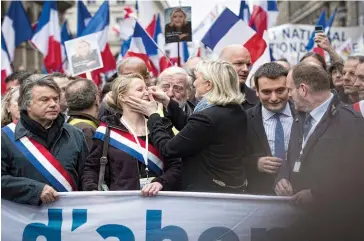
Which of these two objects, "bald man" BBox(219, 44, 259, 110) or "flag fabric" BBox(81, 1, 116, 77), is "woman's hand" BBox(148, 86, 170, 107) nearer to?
"bald man" BBox(219, 44, 259, 110)

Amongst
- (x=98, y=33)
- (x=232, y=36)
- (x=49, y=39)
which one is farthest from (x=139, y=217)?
(x=49, y=39)

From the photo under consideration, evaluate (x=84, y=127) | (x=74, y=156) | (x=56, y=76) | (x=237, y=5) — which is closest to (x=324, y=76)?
(x=74, y=156)

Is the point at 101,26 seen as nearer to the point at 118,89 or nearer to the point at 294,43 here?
the point at 294,43

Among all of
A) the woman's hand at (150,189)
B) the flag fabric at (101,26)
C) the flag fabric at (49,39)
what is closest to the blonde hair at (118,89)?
the woman's hand at (150,189)

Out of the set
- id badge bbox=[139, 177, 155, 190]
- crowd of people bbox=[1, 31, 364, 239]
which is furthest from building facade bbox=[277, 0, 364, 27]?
id badge bbox=[139, 177, 155, 190]

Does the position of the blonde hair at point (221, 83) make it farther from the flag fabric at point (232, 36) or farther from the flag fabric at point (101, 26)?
the flag fabric at point (101, 26)

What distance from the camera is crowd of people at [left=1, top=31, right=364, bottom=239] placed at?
4832 millimetres

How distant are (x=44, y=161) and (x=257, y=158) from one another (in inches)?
61.1

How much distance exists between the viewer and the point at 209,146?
4.92 meters

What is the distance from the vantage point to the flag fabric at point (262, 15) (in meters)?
12.4

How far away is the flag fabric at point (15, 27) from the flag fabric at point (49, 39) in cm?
28

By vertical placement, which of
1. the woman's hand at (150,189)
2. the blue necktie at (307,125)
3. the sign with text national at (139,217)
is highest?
the blue necktie at (307,125)

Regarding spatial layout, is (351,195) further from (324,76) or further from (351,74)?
(351,74)

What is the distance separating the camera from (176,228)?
4.91 metres
